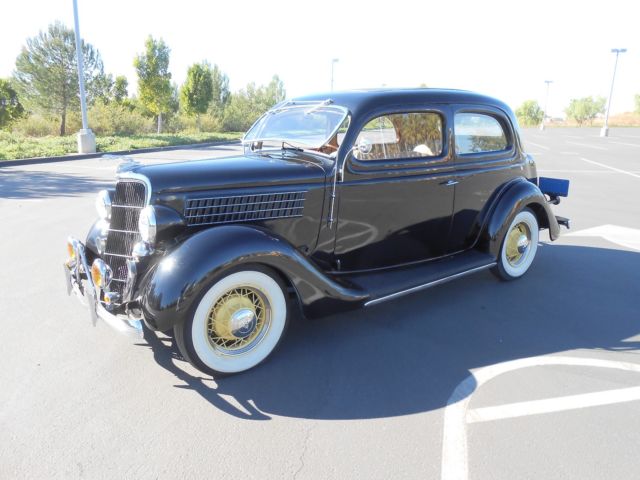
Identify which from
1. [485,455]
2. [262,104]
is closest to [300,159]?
[485,455]

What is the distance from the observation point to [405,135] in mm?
3992

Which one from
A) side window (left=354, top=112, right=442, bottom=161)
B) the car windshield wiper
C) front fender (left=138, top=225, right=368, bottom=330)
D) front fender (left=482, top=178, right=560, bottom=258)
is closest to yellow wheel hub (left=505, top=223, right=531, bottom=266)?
front fender (left=482, top=178, right=560, bottom=258)

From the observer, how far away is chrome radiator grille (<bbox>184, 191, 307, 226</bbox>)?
10.0ft

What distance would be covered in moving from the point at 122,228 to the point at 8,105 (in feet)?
105

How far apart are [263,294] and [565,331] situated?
2347mm

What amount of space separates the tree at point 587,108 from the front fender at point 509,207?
83.5m

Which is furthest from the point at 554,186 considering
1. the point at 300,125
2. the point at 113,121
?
the point at 113,121

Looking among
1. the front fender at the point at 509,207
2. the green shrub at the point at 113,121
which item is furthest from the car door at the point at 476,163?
the green shrub at the point at 113,121

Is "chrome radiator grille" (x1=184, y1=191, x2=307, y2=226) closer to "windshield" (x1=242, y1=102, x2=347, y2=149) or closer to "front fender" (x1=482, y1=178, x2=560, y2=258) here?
"windshield" (x1=242, y1=102, x2=347, y2=149)

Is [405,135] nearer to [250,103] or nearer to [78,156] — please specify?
[78,156]

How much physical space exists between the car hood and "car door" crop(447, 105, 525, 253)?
149 cm

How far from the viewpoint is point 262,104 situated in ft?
126

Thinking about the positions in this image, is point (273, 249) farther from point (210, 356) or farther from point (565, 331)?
point (565, 331)

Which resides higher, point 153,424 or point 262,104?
point 262,104
